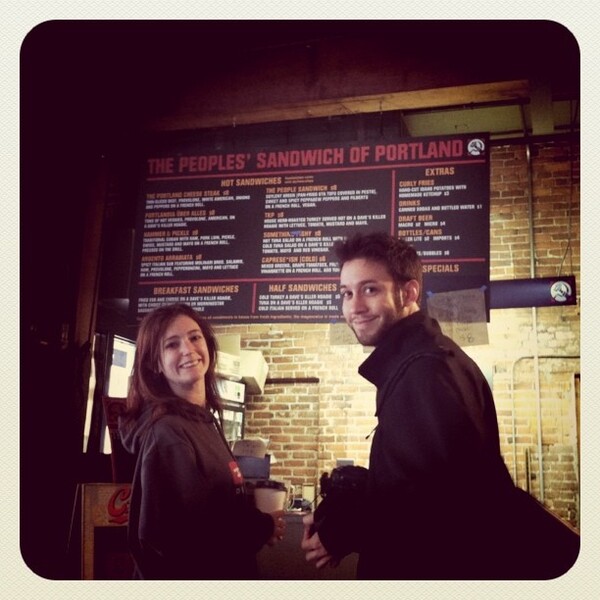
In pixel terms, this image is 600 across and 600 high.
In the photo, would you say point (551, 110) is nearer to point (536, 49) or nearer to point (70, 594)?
point (536, 49)

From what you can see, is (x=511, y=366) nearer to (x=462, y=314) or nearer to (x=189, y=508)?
(x=462, y=314)

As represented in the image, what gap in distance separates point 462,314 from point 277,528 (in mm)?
1128

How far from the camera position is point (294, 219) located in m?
3.11

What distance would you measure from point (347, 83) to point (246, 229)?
784 millimetres

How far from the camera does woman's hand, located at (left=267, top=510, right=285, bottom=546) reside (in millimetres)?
2795

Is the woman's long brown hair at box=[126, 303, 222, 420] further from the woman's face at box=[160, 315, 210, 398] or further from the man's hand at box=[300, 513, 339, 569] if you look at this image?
the man's hand at box=[300, 513, 339, 569]

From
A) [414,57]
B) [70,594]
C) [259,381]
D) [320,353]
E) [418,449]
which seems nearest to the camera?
[418,449]

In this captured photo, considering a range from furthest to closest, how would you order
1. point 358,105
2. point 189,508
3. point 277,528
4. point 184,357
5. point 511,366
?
point 511,366 → point 358,105 → point 184,357 → point 277,528 → point 189,508

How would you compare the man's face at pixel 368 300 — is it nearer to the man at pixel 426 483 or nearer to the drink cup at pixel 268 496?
the man at pixel 426 483

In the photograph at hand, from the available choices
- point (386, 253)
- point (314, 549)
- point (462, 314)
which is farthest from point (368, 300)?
point (314, 549)

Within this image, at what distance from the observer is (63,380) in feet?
10.4

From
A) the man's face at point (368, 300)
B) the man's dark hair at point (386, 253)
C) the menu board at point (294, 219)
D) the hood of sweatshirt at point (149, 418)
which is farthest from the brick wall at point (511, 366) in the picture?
the hood of sweatshirt at point (149, 418)

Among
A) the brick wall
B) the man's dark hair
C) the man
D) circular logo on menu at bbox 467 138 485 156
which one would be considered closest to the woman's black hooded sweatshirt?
the man

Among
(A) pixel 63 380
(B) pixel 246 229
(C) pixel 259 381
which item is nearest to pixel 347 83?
(B) pixel 246 229
